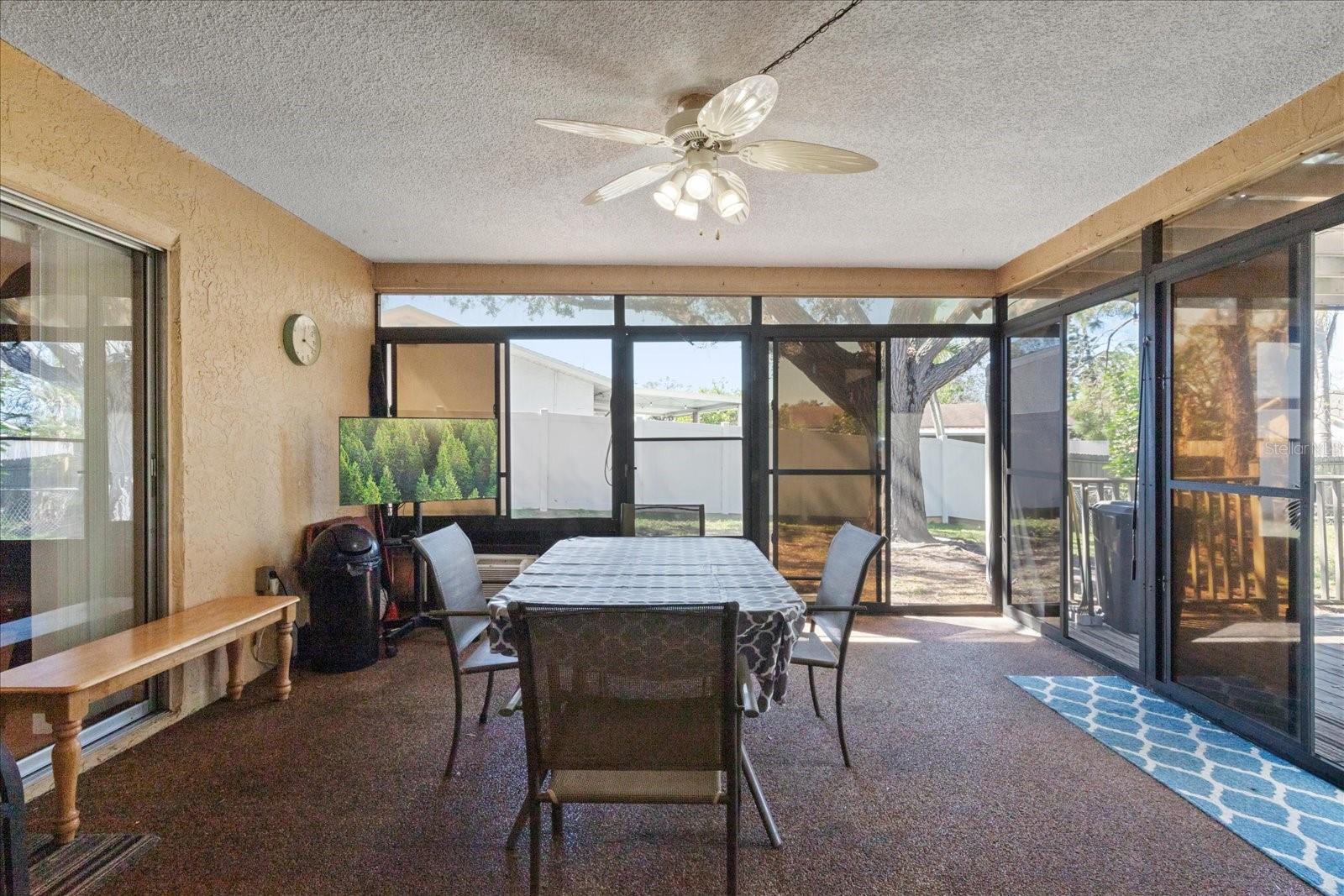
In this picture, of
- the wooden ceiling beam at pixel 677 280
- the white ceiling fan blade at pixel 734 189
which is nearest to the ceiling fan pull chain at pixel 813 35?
the white ceiling fan blade at pixel 734 189

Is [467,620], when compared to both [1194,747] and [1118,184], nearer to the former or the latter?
[1194,747]

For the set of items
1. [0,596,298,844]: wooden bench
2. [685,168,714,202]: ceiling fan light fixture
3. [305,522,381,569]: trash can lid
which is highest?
[685,168,714,202]: ceiling fan light fixture

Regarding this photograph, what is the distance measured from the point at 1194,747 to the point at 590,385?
12.7 ft

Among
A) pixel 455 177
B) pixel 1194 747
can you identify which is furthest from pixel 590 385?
pixel 1194 747

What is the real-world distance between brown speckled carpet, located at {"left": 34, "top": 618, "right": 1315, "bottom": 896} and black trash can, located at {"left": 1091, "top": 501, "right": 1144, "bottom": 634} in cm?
94

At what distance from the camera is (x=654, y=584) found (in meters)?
2.25

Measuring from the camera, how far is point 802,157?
2133mm

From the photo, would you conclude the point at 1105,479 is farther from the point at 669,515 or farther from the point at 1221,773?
the point at 669,515

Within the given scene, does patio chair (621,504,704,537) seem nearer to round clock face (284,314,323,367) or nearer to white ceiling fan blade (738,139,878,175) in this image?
white ceiling fan blade (738,139,878,175)

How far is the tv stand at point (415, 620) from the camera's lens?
3.78 meters

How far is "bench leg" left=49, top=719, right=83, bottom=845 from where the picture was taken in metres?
1.97

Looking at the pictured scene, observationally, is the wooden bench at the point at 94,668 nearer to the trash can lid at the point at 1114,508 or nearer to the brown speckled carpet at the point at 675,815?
the brown speckled carpet at the point at 675,815

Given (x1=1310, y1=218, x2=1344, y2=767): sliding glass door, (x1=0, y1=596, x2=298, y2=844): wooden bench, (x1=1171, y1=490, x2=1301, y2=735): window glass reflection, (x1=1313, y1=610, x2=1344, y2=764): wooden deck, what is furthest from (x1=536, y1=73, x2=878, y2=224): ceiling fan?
(x1=1313, y1=610, x2=1344, y2=764): wooden deck

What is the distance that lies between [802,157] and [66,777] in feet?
10.3
